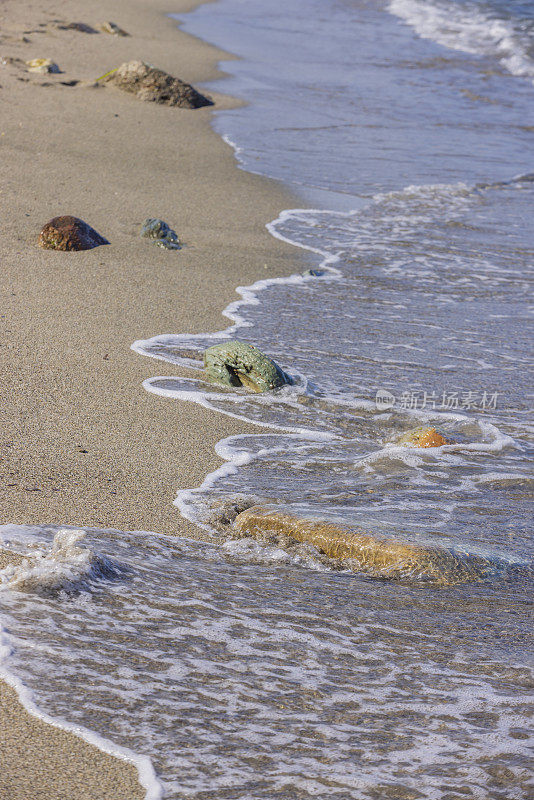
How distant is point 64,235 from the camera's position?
6.26 metres

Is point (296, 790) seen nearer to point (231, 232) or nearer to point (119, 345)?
point (119, 345)

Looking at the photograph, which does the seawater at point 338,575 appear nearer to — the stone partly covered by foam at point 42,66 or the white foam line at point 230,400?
the white foam line at point 230,400

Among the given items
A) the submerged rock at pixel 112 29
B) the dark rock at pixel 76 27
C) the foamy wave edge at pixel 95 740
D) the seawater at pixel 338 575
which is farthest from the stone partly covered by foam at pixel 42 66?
the foamy wave edge at pixel 95 740

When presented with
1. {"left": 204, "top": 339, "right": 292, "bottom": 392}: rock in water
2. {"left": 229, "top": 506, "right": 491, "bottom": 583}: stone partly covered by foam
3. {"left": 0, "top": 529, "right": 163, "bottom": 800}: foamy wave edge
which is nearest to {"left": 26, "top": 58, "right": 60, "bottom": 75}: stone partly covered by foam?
{"left": 204, "top": 339, "right": 292, "bottom": 392}: rock in water

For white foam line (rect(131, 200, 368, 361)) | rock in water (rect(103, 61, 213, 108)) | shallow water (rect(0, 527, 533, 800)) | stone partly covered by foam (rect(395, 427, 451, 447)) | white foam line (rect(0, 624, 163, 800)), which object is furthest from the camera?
rock in water (rect(103, 61, 213, 108))

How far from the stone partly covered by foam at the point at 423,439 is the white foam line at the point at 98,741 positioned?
241cm

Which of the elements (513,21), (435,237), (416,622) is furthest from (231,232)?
(513,21)

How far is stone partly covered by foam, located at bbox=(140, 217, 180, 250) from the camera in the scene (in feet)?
21.9

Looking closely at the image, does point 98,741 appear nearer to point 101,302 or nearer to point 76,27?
point 101,302

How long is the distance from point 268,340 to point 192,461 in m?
1.72

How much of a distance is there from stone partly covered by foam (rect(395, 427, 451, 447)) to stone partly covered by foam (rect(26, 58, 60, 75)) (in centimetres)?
951

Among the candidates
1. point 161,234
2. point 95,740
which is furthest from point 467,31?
point 95,740

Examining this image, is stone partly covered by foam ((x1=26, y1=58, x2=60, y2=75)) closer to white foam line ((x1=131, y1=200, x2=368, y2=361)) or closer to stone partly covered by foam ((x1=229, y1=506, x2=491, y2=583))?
white foam line ((x1=131, y1=200, x2=368, y2=361))

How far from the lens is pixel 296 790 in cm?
206
